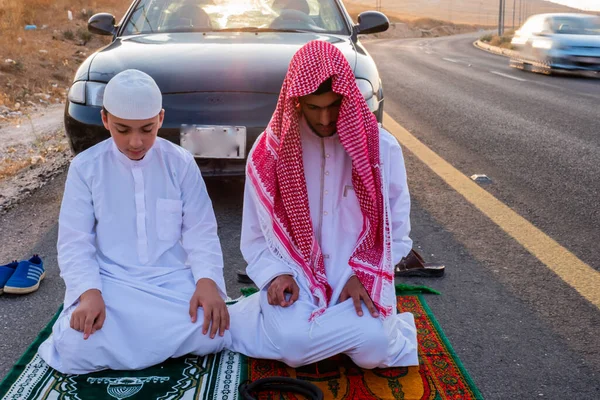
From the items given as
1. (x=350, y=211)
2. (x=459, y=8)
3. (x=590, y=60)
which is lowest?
(x=459, y=8)

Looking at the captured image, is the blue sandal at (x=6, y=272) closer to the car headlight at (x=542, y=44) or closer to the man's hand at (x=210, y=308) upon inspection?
the man's hand at (x=210, y=308)

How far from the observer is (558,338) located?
2990 millimetres

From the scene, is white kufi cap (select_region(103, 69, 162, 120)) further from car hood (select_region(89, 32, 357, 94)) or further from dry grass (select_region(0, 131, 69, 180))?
dry grass (select_region(0, 131, 69, 180))

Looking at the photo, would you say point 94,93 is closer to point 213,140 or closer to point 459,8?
point 213,140

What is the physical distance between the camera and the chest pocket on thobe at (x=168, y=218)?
287 centimetres

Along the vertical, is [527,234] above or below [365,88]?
below

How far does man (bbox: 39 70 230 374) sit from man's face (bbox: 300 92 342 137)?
0.56 metres

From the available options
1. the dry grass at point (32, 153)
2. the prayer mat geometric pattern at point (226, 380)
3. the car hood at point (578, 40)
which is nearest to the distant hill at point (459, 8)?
the car hood at point (578, 40)

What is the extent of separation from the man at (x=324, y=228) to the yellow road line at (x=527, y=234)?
1.16m

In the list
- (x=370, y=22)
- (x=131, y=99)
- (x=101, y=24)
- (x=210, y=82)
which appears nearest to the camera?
(x=131, y=99)

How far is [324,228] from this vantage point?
2.86 metres

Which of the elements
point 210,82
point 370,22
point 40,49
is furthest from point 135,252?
point 40,49

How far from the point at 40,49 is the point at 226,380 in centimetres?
1324

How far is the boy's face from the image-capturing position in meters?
2.66
